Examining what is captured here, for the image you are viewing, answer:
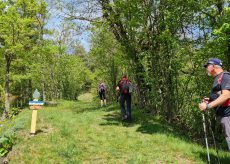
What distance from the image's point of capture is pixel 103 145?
35.0 feet

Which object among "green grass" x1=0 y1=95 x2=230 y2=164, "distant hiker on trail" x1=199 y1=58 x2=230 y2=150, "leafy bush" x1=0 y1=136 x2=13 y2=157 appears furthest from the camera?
"leafy bush" x1=0 y1=136 x2=13 y2=157

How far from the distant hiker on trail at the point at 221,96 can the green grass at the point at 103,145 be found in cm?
252

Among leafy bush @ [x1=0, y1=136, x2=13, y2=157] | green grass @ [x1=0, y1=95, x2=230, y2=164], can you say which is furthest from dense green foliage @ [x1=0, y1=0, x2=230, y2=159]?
leafy bush @ [x1=0, y1=136, x2=13, y2=157]

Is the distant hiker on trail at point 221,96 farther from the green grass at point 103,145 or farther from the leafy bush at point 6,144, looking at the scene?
the leafy bush at point 6,144

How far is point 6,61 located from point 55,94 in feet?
65.2

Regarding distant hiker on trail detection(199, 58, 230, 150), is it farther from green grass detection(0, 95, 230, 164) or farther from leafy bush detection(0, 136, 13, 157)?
leafy bush detection(0, 136, 13, 157)

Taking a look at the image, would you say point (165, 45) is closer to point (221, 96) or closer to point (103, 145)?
point (103, 145)

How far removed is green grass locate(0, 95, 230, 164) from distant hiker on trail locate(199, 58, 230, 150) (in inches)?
99.4

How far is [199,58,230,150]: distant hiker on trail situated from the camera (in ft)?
20.7

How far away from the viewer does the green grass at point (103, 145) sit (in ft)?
29.9

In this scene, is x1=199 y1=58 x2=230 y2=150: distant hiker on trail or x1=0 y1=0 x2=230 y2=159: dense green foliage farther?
x1=0 y1=0 x2=230 y2=159: dense green foliage

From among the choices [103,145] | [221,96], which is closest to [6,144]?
[103,145]

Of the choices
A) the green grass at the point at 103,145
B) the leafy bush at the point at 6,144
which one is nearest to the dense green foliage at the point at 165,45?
the green grass at the point at 103,145

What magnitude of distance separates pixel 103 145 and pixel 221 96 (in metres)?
5.27
